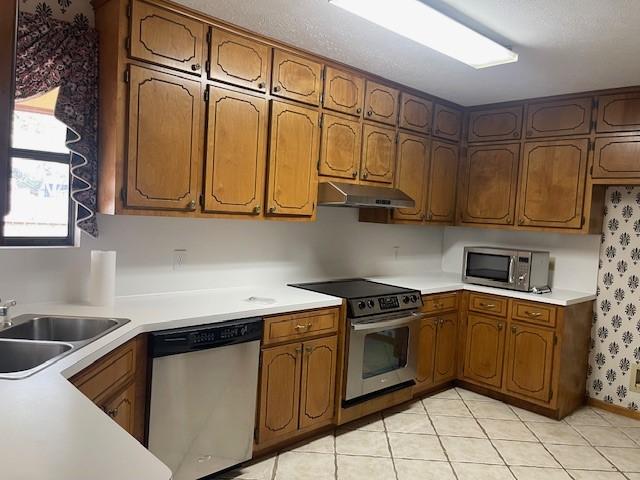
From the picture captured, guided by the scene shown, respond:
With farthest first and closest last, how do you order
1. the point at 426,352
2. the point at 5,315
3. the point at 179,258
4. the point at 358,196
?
the point at 426,352, the point at 358,196, the point at 179,258, the point at 5,315

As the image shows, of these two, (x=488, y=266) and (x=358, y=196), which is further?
(x=488, y=266)

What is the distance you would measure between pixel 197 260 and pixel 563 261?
2.98 metres

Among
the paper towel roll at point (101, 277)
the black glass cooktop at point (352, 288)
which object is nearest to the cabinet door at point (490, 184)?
the black glass cooktop at point (352, 288)

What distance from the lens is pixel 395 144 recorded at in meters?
3.64

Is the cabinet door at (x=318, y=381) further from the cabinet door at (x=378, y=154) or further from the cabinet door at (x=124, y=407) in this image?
the cabinet door at (x=378, y=154)

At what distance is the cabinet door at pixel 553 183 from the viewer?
3.63m

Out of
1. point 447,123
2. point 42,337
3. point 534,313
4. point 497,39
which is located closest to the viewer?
point 42,337

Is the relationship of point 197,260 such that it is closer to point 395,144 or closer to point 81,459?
point 395,144

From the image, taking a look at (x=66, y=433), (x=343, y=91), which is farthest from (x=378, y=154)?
(x=66, y=433)

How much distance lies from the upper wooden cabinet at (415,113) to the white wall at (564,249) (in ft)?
4.10

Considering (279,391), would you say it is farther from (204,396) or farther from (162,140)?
(162,140)

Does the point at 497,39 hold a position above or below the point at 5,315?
above

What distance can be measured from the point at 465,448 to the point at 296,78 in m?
2.57

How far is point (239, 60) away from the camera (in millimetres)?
2670
